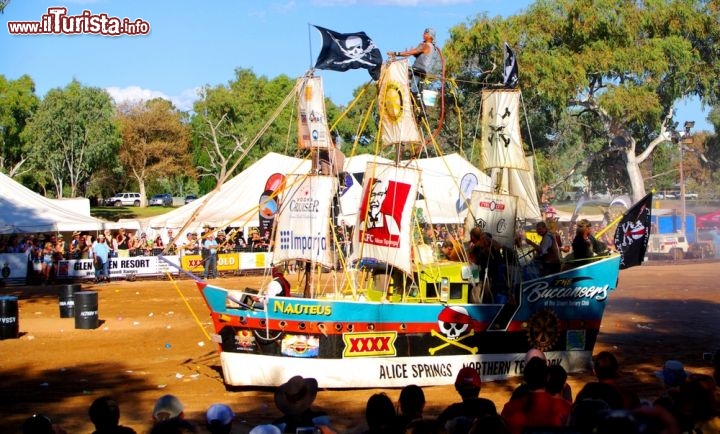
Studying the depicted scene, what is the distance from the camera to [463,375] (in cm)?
742

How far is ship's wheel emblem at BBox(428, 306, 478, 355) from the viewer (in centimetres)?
1545

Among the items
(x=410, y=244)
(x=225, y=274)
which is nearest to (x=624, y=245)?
(x=410, y=244)

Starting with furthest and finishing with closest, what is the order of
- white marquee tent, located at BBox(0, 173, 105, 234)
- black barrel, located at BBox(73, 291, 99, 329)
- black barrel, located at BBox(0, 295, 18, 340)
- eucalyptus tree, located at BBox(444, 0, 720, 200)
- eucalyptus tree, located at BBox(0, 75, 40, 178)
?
eucalyptus tree, located at BBox(0, 75, 40, 178)
eucalyptus tree, located at BBox(444, 0, 720, 200)
white marquee tent, located at BBox(0, 173, 105, 234)
black barrel, located at BBox(73, 291, 99, 329)
black barrel, located at BBox(0, 295, 18, 340)

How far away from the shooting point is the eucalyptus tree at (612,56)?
50.1 m

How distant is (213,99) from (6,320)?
73.0 meters

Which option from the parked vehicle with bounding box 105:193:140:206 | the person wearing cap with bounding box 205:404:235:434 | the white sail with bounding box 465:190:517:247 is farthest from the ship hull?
the parked vehicle with bounding box 105:193:140:206

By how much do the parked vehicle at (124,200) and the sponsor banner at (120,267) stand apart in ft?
193

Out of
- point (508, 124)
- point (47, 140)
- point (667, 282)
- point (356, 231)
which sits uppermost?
point (47, 140)

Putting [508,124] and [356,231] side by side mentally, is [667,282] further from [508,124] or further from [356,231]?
[356,231]

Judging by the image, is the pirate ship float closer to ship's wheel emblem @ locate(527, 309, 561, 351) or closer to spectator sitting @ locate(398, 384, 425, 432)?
ship's wheel emblem @ locate(527, 309, 561, 351)

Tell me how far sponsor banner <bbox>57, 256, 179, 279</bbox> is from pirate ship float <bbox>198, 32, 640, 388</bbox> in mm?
20303

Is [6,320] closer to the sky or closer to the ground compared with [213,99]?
closer to the ground

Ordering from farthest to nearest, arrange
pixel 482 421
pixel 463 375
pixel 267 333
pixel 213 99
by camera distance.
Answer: pixel 213 99 → pixel 267 333 → pixel 463 375 → pixel 482 421

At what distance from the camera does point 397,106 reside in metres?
16.8
